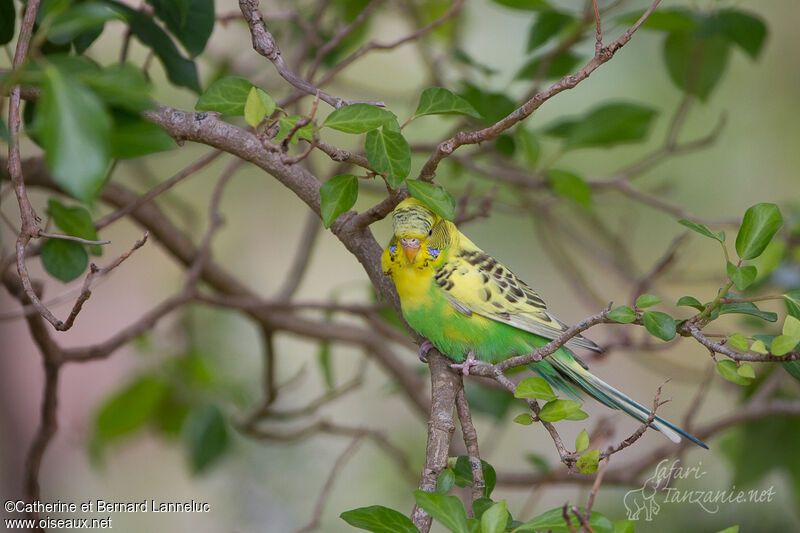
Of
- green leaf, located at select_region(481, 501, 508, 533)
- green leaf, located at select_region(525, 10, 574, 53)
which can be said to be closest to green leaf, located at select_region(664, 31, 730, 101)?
green leaf, located at select_region(525, 10, 574, 53)

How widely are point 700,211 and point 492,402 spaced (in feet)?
6.56

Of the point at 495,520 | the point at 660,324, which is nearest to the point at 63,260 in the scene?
the point at 495,520

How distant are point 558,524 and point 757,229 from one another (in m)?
0.48

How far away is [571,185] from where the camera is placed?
1.73 metres

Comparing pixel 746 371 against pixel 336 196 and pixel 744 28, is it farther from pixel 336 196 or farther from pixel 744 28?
pixel 744 28

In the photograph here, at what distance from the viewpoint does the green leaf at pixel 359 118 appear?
91 centimetres

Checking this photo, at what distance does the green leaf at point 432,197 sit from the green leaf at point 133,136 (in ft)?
1.07

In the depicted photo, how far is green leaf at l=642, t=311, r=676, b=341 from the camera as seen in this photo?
90 centimetres

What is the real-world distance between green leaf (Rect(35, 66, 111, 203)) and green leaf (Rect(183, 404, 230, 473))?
1681mm

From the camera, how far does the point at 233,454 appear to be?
3.26 m

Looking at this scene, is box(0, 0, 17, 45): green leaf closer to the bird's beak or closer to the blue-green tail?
the bird's beak

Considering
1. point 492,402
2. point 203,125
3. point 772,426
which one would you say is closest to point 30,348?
point 492,402

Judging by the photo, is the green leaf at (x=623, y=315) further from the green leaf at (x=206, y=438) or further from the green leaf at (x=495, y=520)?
the green leaf at (x=206, y=438)

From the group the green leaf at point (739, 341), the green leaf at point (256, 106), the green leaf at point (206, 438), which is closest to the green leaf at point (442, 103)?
the green leaf at point (256, 106)
